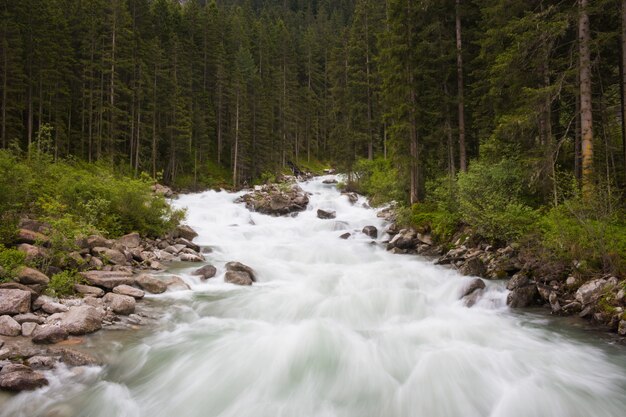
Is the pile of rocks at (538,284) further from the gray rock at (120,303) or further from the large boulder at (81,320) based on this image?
the large boulder at (81,320)

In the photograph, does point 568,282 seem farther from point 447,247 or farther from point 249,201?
point 249,201

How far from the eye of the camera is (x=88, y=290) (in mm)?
9047

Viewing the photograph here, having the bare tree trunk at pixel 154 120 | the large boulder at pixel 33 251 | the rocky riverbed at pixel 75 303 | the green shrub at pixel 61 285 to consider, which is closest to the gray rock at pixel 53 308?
the rocky riverbed at pixel 75 303

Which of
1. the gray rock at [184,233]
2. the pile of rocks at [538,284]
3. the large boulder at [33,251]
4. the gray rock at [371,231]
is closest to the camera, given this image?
the pile of rocks at [538,284]

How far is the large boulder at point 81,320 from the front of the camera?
7113 millimetres

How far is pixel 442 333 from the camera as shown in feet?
27.3

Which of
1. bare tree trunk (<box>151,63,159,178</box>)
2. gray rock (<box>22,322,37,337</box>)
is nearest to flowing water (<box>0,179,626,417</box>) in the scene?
gray rock (<box>22,322,37,337</box>)

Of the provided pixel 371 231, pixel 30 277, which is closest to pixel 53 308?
pixel 30 277

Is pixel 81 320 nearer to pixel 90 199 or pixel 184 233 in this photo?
pixel 90 199

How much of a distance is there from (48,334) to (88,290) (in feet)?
8.47

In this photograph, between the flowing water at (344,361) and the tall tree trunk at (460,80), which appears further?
the tall tree trunk at (460,80)

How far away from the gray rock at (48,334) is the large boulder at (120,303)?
1.56 metres

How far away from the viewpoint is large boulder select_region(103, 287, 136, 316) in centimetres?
848

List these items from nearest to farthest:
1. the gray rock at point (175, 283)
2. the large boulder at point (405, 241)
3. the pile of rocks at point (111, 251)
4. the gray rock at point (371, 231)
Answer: the pile of rocks at point (111, 251)
the gray rock at point (175, 283)
the large boulder at point (405, 241)
the gray rock at point (371, 231)
